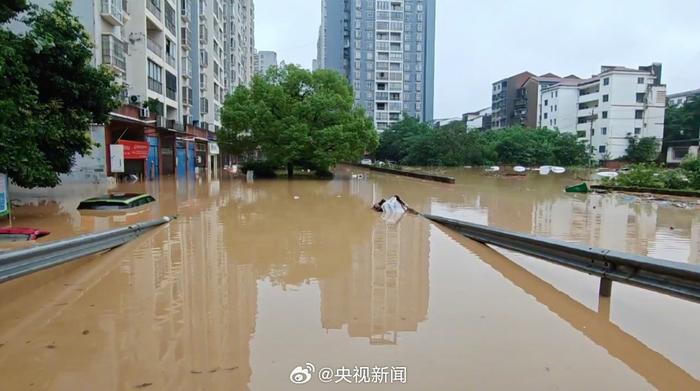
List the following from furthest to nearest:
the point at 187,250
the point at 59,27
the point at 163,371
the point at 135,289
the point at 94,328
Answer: the point at 59,27 → the point at 187,250 → the point at 135,289 → the point at 94,328 → the point at 163,371

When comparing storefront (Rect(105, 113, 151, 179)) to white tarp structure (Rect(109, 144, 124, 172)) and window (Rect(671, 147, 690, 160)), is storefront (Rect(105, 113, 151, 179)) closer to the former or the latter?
white tarp structure (Rect(109, 144, 124, 172))

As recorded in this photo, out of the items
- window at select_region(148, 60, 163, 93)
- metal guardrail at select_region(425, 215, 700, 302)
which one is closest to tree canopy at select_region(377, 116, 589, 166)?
window at select_region(148, 60, 163, 93)

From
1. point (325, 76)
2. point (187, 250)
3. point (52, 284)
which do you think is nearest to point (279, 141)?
point (325, 76)

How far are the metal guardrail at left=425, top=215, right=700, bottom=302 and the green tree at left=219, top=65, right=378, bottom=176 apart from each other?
86.6 feet

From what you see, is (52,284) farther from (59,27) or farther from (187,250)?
(59,27)

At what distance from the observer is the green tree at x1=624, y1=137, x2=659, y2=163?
64688 millimetres

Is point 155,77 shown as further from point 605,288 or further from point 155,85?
point 605,288

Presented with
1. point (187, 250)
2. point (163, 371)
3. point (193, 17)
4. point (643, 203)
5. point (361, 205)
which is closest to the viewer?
point (163, 371)

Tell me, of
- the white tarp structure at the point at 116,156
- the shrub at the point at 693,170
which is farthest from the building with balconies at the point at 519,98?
the white tarp structure at the point at 116,156

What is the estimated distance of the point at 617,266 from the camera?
582 centimetres

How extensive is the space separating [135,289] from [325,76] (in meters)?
32.0

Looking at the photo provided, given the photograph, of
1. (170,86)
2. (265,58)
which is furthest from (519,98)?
(265,58)

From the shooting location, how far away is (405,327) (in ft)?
16.7

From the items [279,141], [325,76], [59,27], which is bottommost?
[279,141]
